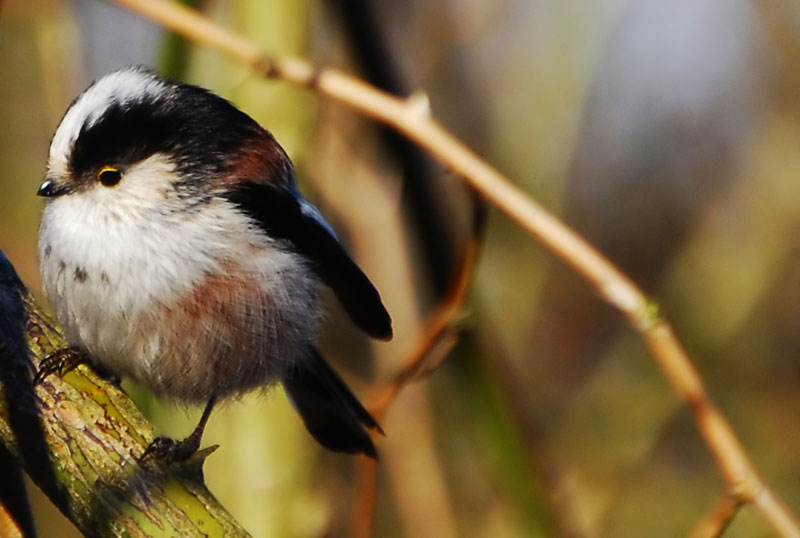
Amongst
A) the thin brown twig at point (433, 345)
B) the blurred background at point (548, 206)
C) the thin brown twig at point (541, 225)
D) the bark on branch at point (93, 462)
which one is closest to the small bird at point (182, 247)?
the blurred background at point (548, 206)

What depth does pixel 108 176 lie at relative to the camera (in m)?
2.49

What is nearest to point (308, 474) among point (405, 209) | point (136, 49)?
point (405, 209)

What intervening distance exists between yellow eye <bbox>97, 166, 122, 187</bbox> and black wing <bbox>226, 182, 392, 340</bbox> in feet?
0.93

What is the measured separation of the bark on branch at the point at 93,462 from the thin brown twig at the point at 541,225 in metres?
0.61

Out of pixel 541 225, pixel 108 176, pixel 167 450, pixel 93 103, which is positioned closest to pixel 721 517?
pixel 541 225

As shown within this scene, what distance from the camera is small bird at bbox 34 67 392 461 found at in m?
2.41

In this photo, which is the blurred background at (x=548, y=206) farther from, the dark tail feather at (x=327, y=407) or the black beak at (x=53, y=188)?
the black beak at (x=53, y=188)

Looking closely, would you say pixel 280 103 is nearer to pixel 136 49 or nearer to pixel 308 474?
pixel 308 474

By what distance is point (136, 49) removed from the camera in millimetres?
4887

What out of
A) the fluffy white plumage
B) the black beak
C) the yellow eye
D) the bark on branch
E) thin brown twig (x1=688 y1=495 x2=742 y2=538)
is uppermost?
the fluffy white plumage

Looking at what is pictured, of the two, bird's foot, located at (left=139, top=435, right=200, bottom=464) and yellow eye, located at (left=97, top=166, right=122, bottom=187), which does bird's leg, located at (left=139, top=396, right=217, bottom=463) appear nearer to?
bird's foot, located at (left=139, top=435, right=200, bottom=464)

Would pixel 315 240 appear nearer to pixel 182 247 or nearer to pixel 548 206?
pixel 182 247

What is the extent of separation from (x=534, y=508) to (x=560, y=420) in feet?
8.97

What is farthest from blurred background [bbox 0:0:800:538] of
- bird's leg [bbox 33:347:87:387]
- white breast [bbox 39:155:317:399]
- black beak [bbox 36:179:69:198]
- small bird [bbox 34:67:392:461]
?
bird's leg [bbox 33:347:87:387]
